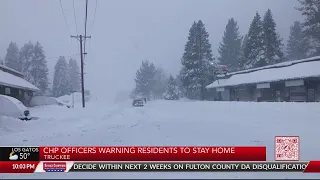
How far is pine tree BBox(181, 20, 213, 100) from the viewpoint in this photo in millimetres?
50906

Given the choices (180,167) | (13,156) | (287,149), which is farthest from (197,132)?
(13,156)

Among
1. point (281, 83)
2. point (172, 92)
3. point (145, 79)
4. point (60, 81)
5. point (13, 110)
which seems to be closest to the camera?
point (13, 110)

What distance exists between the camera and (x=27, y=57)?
66062 mm

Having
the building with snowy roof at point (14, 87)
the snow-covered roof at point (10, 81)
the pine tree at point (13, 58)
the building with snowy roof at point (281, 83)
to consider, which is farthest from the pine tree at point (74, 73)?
the building with snowy roof at point (281, 83)

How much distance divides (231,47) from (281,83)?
3251 cm

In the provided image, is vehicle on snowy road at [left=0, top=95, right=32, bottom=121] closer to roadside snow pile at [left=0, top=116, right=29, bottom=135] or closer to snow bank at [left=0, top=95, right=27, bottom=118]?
snow bank at [left=0, top=95, right=27, bottom=118]

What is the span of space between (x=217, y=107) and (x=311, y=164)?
18.9m

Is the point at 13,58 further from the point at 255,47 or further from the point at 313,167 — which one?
the point at 313,167

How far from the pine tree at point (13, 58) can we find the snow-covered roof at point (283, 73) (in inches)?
1998

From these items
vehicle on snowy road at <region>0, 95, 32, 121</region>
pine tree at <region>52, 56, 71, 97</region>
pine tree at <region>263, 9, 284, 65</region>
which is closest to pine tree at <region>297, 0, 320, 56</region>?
pine tree at <region>263, 9, 284, 65</region>

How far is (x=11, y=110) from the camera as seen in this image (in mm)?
17969

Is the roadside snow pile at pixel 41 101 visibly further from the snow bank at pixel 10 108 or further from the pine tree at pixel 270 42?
the pine tree at pixel 270 42

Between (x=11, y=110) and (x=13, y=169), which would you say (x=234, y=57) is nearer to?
(x=11, y=110)

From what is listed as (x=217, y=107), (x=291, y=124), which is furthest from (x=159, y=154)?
(x=217, y=107)
